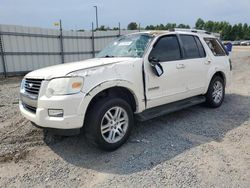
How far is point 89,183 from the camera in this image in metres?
Result: 2.92

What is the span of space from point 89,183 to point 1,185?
3.55ft

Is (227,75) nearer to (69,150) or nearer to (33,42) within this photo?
(69,150)

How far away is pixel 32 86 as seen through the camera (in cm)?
363

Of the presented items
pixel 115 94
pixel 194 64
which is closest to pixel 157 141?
pixel 115 94

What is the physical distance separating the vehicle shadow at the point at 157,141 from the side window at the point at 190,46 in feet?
4.35

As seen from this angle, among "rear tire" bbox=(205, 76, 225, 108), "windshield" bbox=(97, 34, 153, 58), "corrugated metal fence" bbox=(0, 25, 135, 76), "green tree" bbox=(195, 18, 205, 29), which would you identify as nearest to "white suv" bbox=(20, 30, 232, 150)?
"windshield" bbox=(97, 34, 153, 58)

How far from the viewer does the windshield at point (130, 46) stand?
13.9 ft

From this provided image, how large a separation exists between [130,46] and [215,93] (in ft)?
8.67

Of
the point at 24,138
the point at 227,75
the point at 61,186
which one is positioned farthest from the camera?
the point at 227,75

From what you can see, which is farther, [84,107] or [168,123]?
[168,123]

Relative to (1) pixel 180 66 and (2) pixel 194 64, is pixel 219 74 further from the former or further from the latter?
(1) pixel 180 66

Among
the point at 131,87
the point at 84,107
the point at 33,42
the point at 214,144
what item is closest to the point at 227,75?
the point at 214,144

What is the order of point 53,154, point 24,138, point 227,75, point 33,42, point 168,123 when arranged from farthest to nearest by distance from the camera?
point 33,42, point 227,75, point 168,123, point 24,138, point 53,154

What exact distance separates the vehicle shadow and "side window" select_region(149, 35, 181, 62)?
4.34ft
